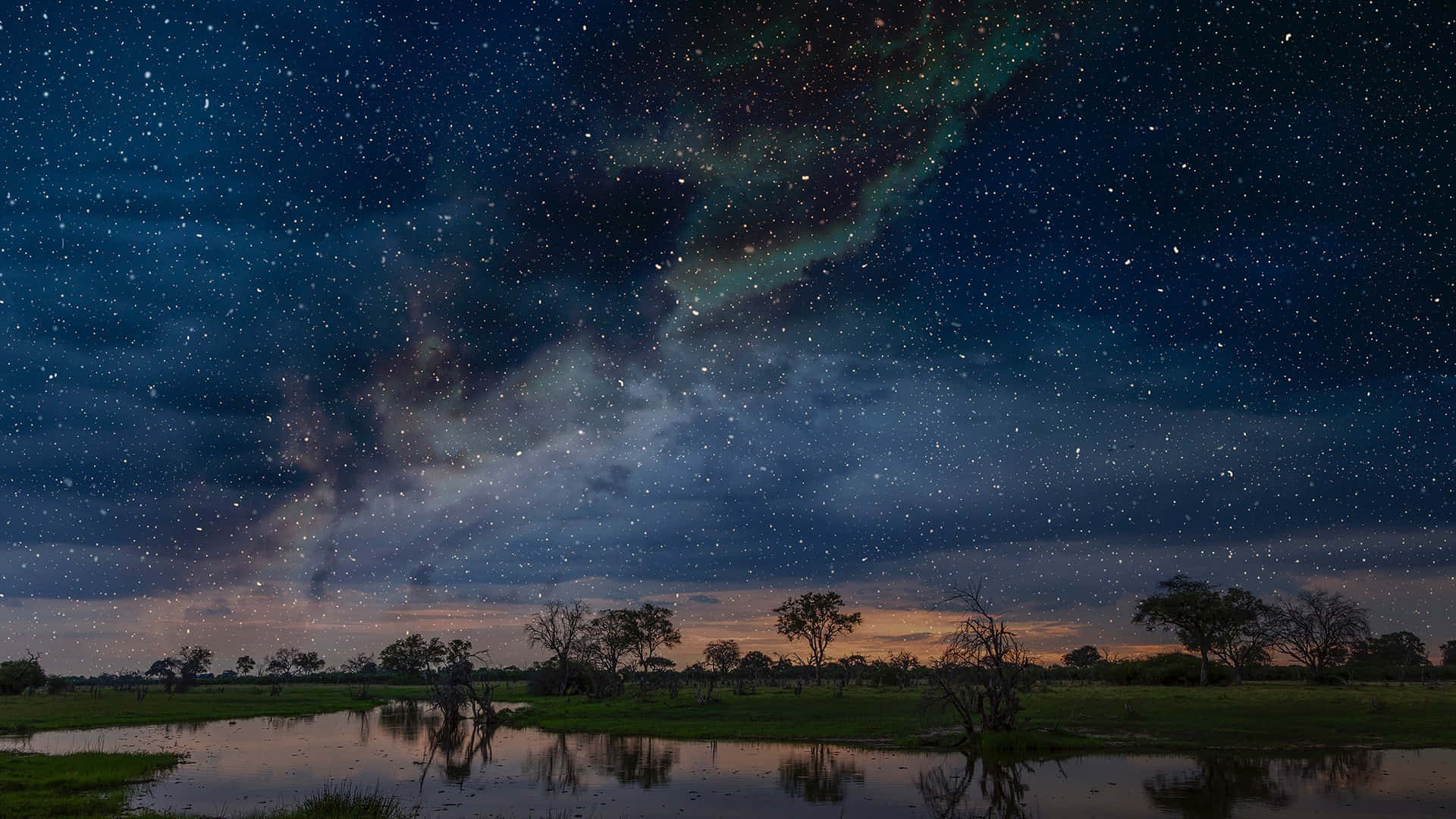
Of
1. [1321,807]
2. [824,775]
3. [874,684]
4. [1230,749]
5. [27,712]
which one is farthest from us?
[874,684]

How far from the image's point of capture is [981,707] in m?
47.9

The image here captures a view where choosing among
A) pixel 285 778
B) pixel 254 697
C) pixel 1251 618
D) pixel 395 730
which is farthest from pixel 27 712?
pixel 1251 618

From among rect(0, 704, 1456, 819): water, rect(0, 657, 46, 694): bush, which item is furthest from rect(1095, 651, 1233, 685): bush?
rect(0, 657, 46, 694): bush

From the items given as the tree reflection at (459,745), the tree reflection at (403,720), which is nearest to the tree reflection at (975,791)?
the tree reflection at (459,745)

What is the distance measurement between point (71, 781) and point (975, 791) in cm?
3522

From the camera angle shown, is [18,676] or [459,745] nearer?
[459,745]

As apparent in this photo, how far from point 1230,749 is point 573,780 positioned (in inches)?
1237

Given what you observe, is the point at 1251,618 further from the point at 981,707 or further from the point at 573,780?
the point at 573,780

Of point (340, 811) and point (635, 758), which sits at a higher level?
point (340, 811)

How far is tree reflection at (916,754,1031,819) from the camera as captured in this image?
28.1 meters

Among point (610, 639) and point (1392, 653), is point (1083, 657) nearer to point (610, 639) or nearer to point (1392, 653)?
point (1392, 653)

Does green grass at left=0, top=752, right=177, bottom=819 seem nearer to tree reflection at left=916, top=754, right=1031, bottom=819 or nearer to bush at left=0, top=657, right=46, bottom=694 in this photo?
tree reflection at left=916, top=754, right=1031, bottom=819

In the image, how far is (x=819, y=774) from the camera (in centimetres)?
3719

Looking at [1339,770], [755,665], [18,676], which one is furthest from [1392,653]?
[18,676]
